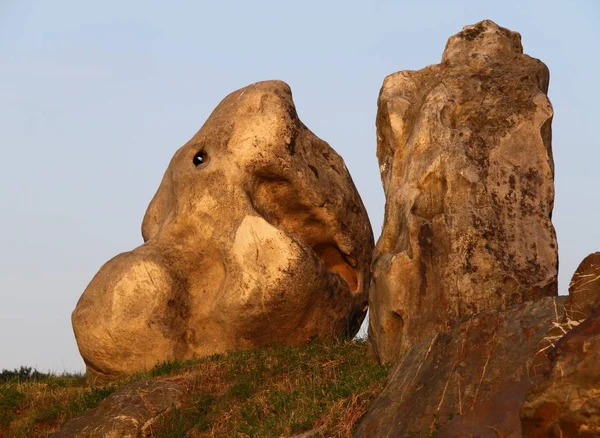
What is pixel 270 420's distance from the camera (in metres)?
13.2

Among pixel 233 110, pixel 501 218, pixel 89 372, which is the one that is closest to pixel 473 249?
pixel 501 218

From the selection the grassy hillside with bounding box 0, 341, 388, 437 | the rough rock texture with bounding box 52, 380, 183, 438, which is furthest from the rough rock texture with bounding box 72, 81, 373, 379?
the rough rock texture with bounding box 52, 380, 183, 438

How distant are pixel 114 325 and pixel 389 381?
7271 millimetres

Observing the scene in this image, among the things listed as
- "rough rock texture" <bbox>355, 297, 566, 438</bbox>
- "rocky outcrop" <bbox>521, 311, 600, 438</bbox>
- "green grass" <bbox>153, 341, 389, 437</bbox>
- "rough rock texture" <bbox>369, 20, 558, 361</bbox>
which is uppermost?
"rough rock texture" <bbox>369, 20, 558, 361</bbox>

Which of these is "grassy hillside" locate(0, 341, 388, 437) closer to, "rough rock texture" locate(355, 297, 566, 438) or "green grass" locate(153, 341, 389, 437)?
"green grass" locate(153, 341, 389, 437)

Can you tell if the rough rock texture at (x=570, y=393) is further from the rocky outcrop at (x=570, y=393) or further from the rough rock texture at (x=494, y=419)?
the rough rock texture at (x=494, y=419)

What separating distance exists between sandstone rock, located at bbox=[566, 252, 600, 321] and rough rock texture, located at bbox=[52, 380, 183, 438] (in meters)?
7.02

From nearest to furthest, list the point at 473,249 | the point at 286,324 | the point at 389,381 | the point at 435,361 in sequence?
the point at 435,361, the point at 389,381, the point at 473,249, the point at 286,324

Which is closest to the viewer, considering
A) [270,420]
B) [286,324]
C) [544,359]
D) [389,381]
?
[544,359]

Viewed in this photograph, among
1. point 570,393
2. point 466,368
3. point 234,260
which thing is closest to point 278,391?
point 234,260

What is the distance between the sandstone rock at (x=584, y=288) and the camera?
918 cm

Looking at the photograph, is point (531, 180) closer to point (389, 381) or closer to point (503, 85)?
point (503, 85)

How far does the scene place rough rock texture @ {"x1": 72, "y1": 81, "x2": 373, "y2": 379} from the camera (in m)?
17.8

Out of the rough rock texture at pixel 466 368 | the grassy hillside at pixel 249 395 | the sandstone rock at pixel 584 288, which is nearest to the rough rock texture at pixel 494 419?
the rough rock texture at pixel 466 368
